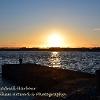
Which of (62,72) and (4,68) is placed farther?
(4,68)

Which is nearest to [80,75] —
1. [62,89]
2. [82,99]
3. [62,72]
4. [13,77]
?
[62,72]

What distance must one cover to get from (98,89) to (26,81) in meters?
26.6

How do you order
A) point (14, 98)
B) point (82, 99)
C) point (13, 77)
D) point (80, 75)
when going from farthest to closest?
point (13, 77), point (80, 75), point (14, 98), point (82, 99)

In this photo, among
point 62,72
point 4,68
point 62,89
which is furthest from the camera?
point 4,68

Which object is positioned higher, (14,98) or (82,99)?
(82,99)

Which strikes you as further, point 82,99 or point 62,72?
point 62,72

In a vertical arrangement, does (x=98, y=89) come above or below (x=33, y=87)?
above

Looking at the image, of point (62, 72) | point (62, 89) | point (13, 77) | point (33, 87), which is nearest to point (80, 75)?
point (62, 72)

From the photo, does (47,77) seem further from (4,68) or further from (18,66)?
(4,68)

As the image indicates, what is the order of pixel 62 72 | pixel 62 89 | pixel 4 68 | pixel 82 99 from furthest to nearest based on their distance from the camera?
pixel 4 68
pixel 62 72
pixel 62 89
pixel 82 99

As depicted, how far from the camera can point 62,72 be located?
3678 centimetres

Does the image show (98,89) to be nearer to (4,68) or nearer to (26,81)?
(26,81)

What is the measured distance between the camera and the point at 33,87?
38094 mm

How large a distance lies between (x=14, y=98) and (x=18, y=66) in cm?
1850
